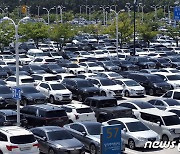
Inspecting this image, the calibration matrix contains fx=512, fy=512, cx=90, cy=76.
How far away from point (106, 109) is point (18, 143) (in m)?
8.19

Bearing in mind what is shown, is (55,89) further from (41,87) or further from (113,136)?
(113,136)

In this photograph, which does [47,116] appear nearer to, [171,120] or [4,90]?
[171,120]

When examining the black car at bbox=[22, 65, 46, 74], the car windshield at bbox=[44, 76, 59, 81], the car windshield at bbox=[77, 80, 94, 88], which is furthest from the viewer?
the black car at bbox=[22, 65, 46, 74]

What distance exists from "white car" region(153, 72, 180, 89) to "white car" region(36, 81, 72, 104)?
803 centimetres

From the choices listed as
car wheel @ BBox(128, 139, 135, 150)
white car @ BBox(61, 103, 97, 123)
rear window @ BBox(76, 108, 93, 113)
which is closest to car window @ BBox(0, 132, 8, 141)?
car wheel @ BBox(128, 139, 135, 150)

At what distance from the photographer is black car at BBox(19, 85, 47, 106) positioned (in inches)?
1172

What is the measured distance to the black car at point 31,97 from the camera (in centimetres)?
2977

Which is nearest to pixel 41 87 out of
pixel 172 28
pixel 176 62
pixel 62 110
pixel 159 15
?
pixel 62 110

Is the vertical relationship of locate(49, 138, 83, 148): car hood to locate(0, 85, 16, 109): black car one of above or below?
below

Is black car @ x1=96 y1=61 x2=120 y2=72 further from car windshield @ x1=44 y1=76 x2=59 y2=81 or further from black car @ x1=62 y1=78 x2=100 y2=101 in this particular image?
black car @ x1=62 y1=78 x2=100 y2=101

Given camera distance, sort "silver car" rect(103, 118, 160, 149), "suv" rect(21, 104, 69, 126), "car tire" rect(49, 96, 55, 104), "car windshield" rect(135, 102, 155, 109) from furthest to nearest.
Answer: "car tire" rect(49, 96, 55, 104) → "car windshield" rect(135, 102, 155, 109) → "suv" rect(21, 104, 69, 126) → "silver car" rect(103, 118, 160, 149)

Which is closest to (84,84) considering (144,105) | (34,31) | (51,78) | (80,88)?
(80,88)

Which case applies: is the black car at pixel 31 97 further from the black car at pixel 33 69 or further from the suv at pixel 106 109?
the black car at pixel 33 69

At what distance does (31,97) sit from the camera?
2986 centimetres
